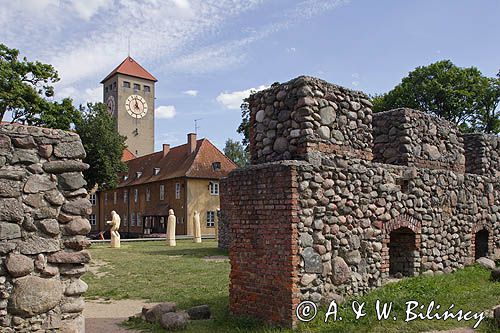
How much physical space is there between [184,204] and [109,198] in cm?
1692

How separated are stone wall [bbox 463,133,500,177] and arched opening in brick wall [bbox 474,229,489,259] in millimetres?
1500

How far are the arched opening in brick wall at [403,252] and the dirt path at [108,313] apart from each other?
5.16 meters

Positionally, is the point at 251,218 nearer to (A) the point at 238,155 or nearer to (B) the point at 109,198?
(B) the point at 109,198

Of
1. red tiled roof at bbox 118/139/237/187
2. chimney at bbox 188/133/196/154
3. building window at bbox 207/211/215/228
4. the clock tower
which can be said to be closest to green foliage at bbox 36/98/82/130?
red tiled roof at bbox 118/139/237/187

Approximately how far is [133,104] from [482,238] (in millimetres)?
55747

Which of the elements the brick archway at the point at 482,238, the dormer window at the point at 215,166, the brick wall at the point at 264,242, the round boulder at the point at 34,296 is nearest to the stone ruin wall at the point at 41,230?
the round boulder at the point at 34,296

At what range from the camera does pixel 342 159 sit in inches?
299

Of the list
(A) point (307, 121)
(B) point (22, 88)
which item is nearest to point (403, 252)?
(A) point (307, 121)

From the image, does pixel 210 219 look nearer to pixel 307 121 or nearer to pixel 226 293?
pixel 226 293

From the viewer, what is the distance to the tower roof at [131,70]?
207 ft

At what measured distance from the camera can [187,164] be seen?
1550 inches

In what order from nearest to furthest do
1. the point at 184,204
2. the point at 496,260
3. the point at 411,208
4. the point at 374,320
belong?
the point at 374,320
the point at 411,208
the point at 496,260
the point at 184,204

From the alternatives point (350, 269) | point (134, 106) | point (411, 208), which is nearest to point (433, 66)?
point (411, 208)

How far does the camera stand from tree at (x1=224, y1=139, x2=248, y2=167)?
63.3 metres
